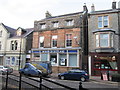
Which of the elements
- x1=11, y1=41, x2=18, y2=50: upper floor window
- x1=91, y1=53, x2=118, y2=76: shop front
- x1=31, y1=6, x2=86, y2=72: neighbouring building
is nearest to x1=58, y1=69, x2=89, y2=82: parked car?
x1=91, y1=53, x2=118, y2=76: shop front

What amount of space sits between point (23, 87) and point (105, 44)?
16424 mm

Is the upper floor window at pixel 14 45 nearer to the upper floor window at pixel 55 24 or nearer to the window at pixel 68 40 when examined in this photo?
the upper floor window at pixel 55 24

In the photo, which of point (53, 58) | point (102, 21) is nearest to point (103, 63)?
point (102, 21)

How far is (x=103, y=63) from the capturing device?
19.3 meters

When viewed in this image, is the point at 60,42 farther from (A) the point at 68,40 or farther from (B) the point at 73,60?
(B) the point at 73,60

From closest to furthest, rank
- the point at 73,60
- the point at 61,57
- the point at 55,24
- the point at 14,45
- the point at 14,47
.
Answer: the point at 73,60, the point at 61,57, the point at 55,24, the point at 14,47, the point at 14,45

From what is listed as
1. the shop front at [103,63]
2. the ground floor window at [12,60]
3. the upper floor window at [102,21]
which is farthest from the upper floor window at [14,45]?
the upper floor window at [102,21]

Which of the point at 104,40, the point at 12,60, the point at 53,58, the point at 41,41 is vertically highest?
the point at 41,41

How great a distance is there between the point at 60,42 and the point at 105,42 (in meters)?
8.20

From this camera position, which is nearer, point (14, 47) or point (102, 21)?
point (102, 21)

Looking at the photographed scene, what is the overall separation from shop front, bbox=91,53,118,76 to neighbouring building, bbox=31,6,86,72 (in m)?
2.44

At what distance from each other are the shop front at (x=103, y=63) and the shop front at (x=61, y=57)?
9.44 ft

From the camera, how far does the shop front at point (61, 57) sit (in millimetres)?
21609

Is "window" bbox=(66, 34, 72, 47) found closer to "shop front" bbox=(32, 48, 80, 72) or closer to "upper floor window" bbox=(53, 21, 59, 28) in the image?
"shop front" bbox=(32, 48, 80, 72)
